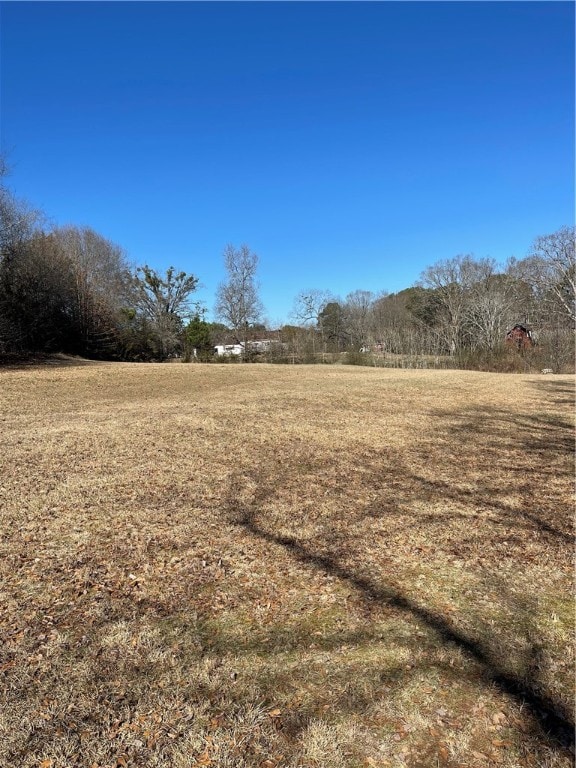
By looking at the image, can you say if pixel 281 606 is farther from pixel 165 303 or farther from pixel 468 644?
pixel 165 303

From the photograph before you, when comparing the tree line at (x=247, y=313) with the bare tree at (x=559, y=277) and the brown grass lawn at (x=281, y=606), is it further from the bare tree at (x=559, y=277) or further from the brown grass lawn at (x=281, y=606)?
the brown grass lawn at (x=281, y=606)

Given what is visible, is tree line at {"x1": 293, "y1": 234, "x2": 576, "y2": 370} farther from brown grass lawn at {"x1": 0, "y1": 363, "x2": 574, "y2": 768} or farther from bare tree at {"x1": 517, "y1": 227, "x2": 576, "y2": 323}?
brown grass lawn at {"x1": 0, "y1": 363, "x2": 574, "y2": 768}

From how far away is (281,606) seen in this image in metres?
2.52

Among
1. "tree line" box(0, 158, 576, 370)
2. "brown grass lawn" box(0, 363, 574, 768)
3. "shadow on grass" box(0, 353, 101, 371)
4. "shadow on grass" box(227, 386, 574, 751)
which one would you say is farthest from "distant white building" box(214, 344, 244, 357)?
"brown grass lawn" box(0, 363, 574, 768)

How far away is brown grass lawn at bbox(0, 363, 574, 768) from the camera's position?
66.5 inches

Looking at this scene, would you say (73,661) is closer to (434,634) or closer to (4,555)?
(4,555)

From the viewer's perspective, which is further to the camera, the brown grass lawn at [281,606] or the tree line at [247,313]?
the tree line at [247,313]

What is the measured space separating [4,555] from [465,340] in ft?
131

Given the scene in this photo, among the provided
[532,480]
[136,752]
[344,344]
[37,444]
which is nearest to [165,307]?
[344,344]

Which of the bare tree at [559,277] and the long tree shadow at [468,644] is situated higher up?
the bare tree at [559,277]

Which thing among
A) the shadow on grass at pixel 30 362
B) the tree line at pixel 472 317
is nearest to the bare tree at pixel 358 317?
the tree line at pixel 472 317

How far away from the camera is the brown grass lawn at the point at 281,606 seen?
5.54 feet

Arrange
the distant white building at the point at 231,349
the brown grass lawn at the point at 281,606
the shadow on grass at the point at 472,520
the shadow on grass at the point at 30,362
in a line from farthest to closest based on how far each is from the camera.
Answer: the distant white building at the point at 231,349
the shadow on grass at the point at 30,362
the shadow on grass at the point at 472,520
the brown grass lawn at the point at 281,606

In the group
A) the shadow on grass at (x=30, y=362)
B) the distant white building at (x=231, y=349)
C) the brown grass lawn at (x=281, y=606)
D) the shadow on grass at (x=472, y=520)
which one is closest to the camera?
the brown grass lawn at (x=281, y=606)
